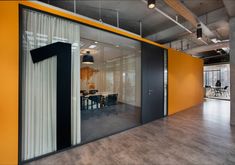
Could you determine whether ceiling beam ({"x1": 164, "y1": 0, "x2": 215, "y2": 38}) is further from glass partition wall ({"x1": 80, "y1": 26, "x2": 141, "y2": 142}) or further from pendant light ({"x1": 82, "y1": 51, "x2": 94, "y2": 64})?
pendant light ({"x1": 82, "y1": 51, "x2": 94, "y2": 64})

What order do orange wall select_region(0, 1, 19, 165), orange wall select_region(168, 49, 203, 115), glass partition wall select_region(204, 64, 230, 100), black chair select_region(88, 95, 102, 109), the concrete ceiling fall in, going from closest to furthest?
orange wall select_region(0, 1, 19, 165), black chair select_region(88, 95, 102, 109), the concrete ceiling, orange wall select_region(168, 49, 203, 115), glass partition wall select_region(204, 64, 230, 100)

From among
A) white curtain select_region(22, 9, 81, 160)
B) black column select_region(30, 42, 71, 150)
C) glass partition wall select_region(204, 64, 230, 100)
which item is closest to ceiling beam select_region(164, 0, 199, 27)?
white curtain select_region(22, 9, 81, 160)

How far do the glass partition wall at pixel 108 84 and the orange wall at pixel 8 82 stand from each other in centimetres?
135

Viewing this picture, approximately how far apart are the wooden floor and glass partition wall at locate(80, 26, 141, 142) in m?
0.51

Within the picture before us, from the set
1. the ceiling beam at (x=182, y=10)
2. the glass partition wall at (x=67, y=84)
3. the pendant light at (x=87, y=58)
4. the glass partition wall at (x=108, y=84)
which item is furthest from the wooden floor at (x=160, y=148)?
the ceiling beam at (x=182, y=10)

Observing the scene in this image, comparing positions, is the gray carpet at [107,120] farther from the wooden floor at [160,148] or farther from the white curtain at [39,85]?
the white curtain at [39,85]

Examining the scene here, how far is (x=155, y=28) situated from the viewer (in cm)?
563

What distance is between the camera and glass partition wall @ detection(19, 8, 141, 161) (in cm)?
250

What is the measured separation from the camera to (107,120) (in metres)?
4.07

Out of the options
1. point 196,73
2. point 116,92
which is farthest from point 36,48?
point 196,73

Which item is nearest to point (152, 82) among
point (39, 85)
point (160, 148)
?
point (160, 148)

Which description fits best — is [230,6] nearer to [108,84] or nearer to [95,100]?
[108,84]

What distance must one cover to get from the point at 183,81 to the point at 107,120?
4783 millimetres

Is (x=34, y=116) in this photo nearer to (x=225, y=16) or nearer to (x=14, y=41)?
(x=14, y=41)
